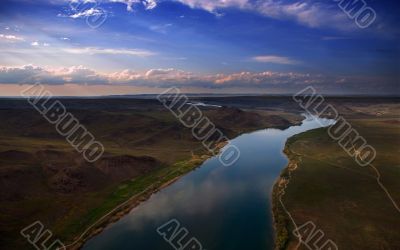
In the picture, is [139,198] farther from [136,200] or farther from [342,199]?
[342,199]

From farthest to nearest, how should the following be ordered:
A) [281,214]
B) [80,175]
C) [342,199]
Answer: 1. [80,175]
2. [342,199]
3. [281,214]

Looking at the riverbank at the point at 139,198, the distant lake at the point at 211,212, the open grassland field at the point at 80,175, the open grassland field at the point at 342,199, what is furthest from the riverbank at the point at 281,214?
the open grassland field at the point at 80,175

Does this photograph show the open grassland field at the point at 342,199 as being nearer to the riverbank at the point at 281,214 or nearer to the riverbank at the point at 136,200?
the riverbank at the point at 281,214

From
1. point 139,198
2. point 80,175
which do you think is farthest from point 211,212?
point 80,175

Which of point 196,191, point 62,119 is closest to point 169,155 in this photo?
point 196,191

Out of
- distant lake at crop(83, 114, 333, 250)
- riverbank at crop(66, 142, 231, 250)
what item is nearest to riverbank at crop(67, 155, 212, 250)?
riverbank at crop(66, 142, 231, 250)

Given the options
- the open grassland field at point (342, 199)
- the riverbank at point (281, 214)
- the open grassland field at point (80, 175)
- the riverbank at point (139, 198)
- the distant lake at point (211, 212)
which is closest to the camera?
the riverbank at point (281, 214)
